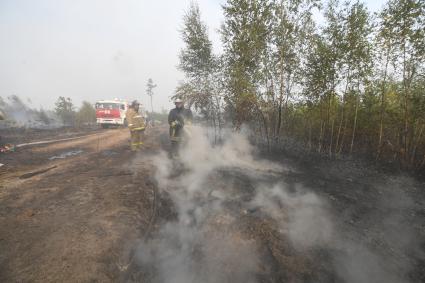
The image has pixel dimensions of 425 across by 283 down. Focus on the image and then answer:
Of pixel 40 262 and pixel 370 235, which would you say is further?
pixel 370 235

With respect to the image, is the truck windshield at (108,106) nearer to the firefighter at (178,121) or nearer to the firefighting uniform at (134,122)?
the firefighting uniform at (134,122)

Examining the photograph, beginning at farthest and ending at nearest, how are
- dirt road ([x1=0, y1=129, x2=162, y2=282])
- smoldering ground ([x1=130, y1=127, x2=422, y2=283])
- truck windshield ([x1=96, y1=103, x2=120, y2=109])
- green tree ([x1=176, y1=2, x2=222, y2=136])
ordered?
1. truck windshield ([x1=96, y1=103, x2=120, y2=109])
2. green tree ([x1=176, y1=2, x2=222, y2=136])
3. smoldering ground ([x1=130, y1=127, x2=422, y2=283])
4. dirt road ([x1=0, y1=129, x2=162, y2=282])

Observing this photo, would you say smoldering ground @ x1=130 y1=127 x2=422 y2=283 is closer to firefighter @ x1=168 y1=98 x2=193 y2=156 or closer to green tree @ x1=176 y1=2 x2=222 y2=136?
firefighter @ x1=168 y1=98 x2=193 y2=156

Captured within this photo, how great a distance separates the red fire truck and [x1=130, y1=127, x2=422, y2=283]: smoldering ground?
15315 mm

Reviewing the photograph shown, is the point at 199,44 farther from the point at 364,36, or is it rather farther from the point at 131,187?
the point at 131,187

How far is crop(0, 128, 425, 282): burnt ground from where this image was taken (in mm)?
2695

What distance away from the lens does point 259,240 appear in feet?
11.0

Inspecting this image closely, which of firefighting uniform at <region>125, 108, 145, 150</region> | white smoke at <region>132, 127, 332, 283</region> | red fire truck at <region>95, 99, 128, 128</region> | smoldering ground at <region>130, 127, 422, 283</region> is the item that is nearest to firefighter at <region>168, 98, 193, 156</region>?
firefighting uniform at <region>125, 108, 145, 150</region>

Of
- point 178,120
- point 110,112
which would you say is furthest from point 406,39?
point 110,112

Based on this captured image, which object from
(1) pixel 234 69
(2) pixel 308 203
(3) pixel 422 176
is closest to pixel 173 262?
(2) pixel 308 203

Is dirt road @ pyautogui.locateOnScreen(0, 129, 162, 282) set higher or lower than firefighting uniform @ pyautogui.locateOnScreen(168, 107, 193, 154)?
lower

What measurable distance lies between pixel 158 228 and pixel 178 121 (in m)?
4.48

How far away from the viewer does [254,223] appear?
3.81 meters

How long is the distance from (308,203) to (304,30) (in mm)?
7685
